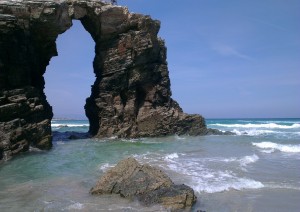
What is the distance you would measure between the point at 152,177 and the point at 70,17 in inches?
801

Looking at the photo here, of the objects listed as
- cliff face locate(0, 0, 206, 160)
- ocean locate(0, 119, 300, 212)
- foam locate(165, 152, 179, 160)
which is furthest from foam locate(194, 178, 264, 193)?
cliff face locate(0, 0, 206, 160)

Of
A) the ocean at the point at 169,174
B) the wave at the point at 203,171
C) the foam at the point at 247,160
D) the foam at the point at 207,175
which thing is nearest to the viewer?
the ocean at the point at 169,174

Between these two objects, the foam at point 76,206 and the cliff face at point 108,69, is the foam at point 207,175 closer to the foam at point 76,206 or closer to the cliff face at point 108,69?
the foam at point 76,206

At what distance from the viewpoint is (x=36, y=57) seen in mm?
25750

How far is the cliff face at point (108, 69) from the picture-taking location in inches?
867

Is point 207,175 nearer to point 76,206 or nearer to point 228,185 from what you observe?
point 228,185

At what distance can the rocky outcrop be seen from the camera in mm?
9320

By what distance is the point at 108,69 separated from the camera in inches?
1276

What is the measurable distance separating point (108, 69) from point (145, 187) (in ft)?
76.1

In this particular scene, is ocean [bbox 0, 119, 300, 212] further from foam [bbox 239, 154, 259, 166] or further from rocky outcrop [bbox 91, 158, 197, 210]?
rocky outcrop [bbox 91, 158, 197, 210]

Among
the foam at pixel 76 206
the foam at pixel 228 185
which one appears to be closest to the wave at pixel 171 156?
the foam at pixel 228 185

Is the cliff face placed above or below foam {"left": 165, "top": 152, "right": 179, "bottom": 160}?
above

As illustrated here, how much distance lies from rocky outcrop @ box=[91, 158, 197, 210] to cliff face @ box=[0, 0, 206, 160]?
36.9 ft

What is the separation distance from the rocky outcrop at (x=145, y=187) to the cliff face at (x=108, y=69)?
1126 centimetres
